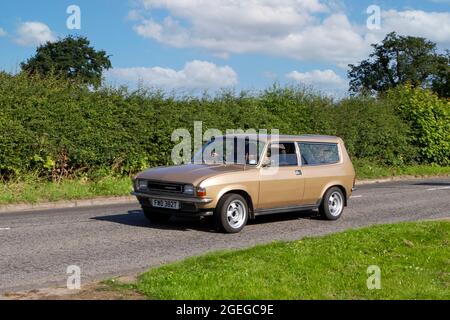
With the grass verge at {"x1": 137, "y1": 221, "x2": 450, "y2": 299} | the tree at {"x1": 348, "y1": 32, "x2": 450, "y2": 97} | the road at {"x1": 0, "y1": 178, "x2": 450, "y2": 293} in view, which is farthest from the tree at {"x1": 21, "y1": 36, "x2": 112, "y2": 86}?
the grass verge at {"x1": 137, "y1": 221, "x2": 450, "y2": 299}

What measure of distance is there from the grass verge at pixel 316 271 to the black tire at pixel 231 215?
182cm

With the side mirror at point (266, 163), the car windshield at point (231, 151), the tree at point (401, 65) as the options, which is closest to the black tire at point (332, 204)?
the side mirror at point (266, 163)

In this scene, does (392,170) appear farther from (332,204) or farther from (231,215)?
(231,215)

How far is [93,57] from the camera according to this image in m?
71.5

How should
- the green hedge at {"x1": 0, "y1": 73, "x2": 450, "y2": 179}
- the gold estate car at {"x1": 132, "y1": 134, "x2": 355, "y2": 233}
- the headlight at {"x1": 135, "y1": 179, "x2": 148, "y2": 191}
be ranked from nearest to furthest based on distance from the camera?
the gold estate car at {"x1": 132, "y1": 134, "x2": 355, "y2": 233}, the headlight at {"x1": 135, "y1": 179, "x2": 148, "y2": 191}, the green hedge at {"x1": 0, "y1": 73, "x2": 450, "y2": 179}

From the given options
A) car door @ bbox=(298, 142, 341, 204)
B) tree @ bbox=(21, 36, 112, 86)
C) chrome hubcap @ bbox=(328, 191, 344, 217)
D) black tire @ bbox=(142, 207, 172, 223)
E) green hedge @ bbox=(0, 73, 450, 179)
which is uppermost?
tree @ bbox=(21, 36, 112, 86)

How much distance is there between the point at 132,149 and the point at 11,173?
363 centimetres

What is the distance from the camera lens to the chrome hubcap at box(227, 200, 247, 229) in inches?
423

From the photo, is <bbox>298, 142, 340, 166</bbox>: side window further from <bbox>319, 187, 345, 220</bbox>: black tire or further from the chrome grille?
the chrome grille

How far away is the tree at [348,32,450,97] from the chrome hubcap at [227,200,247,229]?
75.0 meters

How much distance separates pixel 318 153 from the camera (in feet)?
41.3

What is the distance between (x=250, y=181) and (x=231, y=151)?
95 centimetres

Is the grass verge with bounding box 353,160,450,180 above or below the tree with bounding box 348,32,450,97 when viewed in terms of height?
below

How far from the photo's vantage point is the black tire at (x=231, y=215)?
1053 centimetres
